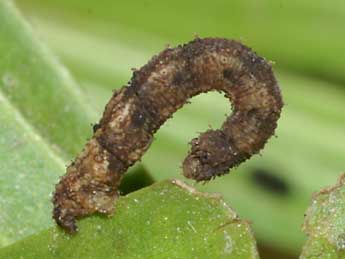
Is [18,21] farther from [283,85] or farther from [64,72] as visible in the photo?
[283,85]

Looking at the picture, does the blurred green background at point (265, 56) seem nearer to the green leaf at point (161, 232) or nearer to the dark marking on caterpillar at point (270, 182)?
the dark marking on caterpillar at point (270, 182)

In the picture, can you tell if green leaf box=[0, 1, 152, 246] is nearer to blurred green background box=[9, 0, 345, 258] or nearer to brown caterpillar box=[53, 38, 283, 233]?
brown caterpillar box=[53, 38, 283, 233]

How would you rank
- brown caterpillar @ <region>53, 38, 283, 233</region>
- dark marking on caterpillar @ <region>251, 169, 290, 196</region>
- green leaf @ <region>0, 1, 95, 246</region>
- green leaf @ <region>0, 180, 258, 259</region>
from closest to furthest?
green leaf @ <region>0, 180, 258, 259</region>, brown caterpillar @ <region>53, 38, 283, 233</region>, green leaf @ <region>0, 1, 95, 246</region>, dark marking on caterpillar @ <region>251, 169, 290, 196</region>

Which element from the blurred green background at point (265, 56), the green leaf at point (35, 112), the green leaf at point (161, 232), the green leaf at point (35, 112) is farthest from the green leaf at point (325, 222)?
the blurred green background at point (265, 56)

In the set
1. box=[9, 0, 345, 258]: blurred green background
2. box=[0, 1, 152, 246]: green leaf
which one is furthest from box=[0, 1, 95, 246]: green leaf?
box=[9, 0, 345, 258]: blurred green background

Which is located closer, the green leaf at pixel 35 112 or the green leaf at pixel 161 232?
the green leaf at pixel 161 232

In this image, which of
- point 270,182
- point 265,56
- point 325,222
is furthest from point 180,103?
point 265,56
